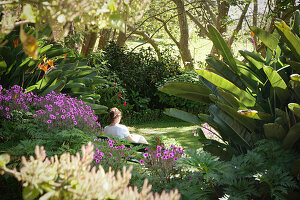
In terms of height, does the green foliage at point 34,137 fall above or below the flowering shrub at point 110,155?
above

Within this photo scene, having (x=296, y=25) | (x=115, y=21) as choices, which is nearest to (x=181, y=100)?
(x=296, y=25)

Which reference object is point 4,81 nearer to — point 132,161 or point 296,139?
point 132,161

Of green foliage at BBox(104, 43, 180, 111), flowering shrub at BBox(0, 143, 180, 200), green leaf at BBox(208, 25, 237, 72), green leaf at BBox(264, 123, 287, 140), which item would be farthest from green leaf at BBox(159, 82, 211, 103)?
green foliage at BBox(104, 43, 180, 111)

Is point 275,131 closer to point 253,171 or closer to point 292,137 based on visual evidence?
point 292,137

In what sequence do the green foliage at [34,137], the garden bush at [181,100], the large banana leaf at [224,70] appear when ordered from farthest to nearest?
the garden bush at [181,100]
the large banana leaf at [224,70]
the green foliage at [34,137]

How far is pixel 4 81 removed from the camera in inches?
209

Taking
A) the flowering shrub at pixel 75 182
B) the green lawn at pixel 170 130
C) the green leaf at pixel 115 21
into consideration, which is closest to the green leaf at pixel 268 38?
the green leaf at pixel 115 21

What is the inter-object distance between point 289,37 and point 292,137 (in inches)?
33.4

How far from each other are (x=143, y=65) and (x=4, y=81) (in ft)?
18.4

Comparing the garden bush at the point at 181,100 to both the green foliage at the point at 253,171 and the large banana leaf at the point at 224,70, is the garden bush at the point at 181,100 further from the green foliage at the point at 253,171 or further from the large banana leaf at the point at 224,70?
the green foliage at the point at 253,171

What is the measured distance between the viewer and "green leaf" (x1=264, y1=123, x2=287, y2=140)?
109 inches

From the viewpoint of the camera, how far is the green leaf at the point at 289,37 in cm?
293

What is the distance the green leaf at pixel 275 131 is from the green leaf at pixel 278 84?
380 millimetres

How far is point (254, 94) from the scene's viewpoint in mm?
3562
